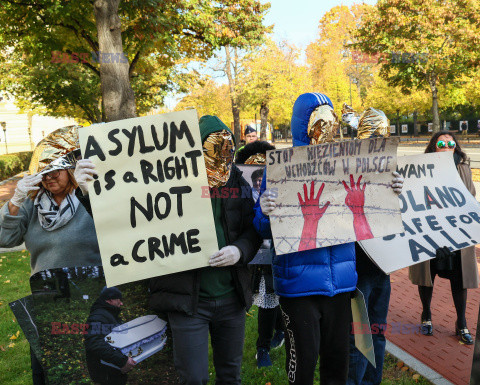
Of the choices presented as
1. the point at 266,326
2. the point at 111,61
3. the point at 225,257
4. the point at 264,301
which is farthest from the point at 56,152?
the point at 111,61

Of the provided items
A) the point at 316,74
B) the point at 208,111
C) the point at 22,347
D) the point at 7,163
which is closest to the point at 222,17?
the point at 22,347

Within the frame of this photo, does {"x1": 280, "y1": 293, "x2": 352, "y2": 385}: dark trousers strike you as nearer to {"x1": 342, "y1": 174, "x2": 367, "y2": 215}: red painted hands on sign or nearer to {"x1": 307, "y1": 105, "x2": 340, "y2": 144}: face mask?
{"x1": 342, "y1": 174, "x2": 367, "y2": 215}: red painted hands on sign

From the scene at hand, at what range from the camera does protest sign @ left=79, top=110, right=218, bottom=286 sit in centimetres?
221

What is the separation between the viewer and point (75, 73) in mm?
16406

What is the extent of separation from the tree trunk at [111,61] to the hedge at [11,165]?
16.4 metres

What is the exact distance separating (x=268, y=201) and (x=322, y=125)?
562mm

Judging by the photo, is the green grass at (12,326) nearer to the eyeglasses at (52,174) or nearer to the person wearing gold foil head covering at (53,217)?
the person wearing gold foil head covering at (53,217)

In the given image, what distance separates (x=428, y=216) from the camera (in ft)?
10.6

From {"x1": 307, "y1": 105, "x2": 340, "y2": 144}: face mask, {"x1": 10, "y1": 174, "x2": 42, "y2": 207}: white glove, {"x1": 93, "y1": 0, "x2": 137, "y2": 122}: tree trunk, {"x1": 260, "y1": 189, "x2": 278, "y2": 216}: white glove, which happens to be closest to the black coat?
{"x1": 10, "y1": 174, "x2": 42, "y2": 207}: white glove

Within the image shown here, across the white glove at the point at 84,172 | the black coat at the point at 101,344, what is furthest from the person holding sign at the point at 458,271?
the white glove at the point at 84,172

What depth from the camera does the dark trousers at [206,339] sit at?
2311mm

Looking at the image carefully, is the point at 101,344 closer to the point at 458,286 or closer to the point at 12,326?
the point at 12,326

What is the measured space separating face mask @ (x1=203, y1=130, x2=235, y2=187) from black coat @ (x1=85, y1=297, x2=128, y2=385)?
1055 mm

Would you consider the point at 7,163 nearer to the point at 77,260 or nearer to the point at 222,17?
the point at 222,17
